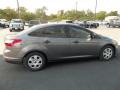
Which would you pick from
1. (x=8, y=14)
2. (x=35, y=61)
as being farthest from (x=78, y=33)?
(x=8, y=14)

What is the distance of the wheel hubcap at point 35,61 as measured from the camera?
635 centimetres

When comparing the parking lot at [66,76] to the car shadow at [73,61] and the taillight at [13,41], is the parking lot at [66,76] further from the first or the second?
the taillight at [13,41]

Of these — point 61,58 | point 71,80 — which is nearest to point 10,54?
point 61,58

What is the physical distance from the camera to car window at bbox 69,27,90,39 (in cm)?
687

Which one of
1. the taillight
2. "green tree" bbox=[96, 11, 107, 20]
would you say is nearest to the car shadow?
the taillight

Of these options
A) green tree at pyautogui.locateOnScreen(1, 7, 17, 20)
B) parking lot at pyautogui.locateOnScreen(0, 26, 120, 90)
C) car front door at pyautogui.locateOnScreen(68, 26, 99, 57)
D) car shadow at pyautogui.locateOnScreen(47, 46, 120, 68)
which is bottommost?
parking lot at pyautogui.locateOnScreen(0, 26, 120, 90)

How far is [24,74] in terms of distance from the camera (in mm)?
6082

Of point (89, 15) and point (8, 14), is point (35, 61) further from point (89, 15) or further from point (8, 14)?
point (89, 15)

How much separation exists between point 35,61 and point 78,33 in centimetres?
186

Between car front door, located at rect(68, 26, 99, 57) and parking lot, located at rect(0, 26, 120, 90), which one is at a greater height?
car front door, located at rect(68, 26, 99, 57)

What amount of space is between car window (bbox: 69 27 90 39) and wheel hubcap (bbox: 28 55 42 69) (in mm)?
1412

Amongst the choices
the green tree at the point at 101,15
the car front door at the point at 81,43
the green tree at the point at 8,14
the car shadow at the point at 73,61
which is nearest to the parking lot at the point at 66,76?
the car shadow at the point at 73,61

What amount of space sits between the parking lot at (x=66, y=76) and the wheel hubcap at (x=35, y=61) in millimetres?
249

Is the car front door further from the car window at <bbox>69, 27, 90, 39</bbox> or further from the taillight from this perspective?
the taillight
